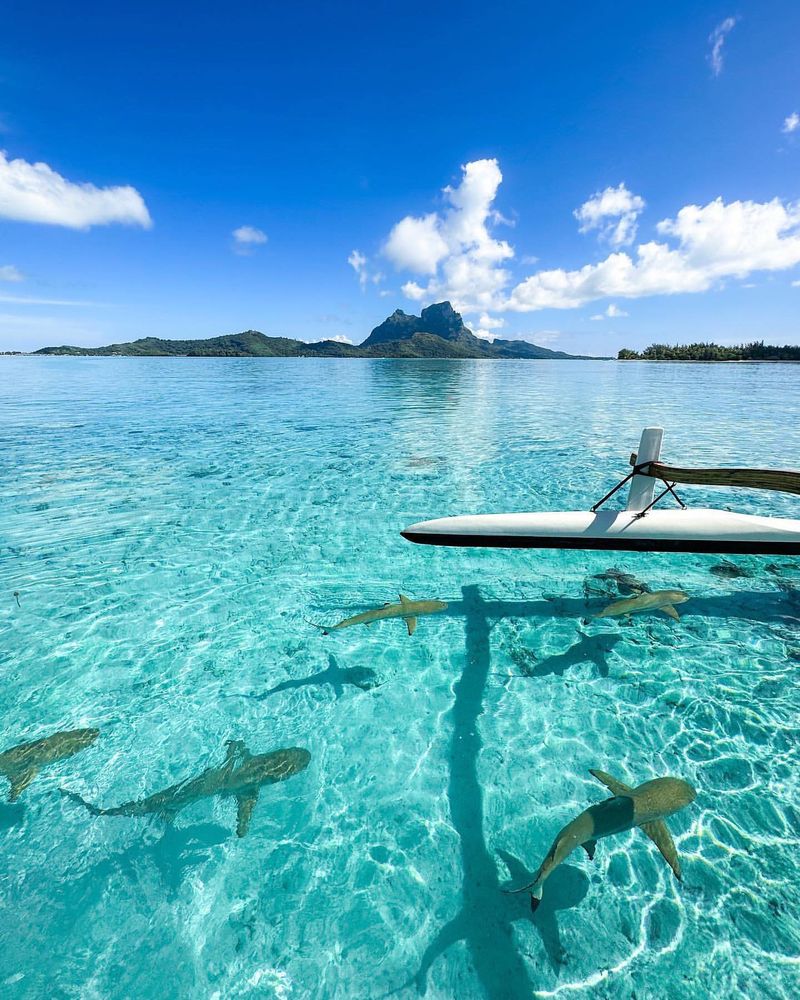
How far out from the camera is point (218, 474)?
611 inches

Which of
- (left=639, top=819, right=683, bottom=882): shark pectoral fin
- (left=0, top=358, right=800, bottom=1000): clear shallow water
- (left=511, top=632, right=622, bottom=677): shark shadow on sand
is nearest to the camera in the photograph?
(left=0, top=358, right=800, bottom=1000): clear shallow water

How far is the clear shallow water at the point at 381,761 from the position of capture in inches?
137

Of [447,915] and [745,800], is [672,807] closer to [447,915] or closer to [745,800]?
[745,800]

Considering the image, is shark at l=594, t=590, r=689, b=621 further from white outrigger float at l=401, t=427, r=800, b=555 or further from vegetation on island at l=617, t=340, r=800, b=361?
vegetation on island at l=617, t=340, r=800, b=361

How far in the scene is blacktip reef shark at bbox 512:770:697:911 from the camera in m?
3.53

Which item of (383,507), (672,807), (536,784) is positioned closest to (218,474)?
(383,507)

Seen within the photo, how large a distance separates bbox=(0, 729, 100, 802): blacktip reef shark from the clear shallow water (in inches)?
5.2

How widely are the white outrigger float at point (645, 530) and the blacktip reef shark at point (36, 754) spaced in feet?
16.9

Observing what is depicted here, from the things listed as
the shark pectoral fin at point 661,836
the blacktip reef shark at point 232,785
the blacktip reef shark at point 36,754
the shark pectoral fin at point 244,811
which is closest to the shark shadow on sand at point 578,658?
the shark pectoral fin at point 661,836

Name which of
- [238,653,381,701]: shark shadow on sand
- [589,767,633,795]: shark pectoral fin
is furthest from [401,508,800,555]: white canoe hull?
[589,767,633,795]: shark pectoral fin

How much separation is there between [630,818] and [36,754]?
6450 mm

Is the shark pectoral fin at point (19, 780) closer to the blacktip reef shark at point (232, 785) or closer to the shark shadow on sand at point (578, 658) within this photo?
the blacktip reef shark at point (232, 785)

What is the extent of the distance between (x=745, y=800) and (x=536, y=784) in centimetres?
214

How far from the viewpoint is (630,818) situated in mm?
3736
